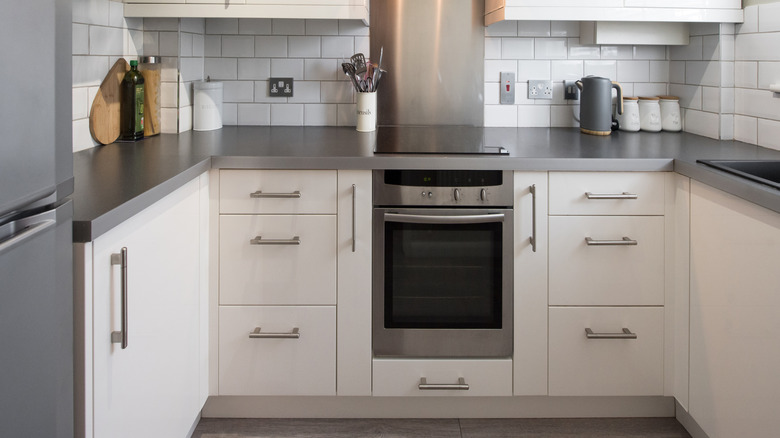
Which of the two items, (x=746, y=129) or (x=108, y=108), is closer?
(x=108, y=108)

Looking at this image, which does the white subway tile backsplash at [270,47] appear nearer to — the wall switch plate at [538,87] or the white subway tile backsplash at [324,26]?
the white subway tile backsplash at [324,26]

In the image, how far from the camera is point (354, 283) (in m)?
2.42

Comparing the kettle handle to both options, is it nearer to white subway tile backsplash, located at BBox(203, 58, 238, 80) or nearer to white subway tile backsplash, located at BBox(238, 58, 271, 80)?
white subway tile backsplash, located at BBox(238, 58, 271, 80)

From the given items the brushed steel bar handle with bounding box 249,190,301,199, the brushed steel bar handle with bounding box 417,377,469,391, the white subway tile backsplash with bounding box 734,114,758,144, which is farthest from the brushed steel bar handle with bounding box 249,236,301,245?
the white subway tile backsplash with bounding box 734,114,758,144

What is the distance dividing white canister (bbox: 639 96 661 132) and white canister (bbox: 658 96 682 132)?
4 centimetres

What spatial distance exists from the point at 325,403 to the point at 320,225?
629 millimetres

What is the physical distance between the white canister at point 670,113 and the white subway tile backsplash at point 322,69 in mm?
1350

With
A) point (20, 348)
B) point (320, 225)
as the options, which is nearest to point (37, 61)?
point (20, 348)

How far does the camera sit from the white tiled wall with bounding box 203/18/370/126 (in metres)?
3.17

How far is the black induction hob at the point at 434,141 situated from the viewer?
2400 mm

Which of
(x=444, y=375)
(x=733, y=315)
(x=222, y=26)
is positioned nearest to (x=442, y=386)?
(x=444, y=375)

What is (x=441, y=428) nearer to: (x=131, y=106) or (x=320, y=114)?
(x=320, y=114)

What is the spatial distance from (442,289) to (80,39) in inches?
55.3

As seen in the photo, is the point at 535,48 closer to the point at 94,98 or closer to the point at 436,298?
the point at 436,298
